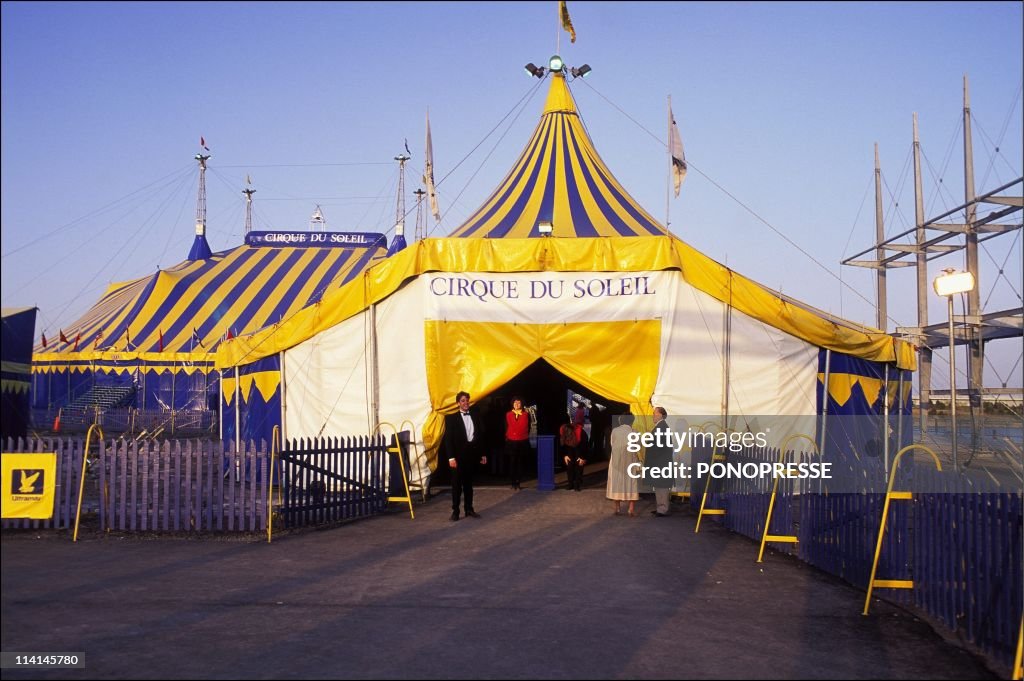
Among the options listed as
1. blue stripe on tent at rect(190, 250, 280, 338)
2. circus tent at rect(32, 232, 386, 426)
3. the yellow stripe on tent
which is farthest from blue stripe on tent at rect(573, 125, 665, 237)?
blue stripe on tent at rect(190, 250, 280, 338)

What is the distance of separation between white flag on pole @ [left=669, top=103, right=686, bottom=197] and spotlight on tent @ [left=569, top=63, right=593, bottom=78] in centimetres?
423

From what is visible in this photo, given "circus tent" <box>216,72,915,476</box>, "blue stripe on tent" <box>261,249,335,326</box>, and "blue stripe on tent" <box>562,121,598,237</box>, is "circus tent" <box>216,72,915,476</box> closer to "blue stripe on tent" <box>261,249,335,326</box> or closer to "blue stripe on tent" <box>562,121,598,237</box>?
"blue stripe on tent" <box>562,121,598,237</box>

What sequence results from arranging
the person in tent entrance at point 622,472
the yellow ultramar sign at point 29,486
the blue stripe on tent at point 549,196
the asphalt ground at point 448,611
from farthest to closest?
the blue stripe on tent at point 549,196
the person in tent entrance at point 622,472
the yellow ultramar sign at point 29,486
the asphalt ground at point 448,611

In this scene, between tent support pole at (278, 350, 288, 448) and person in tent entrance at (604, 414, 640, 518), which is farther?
tent support pole at (278, 350, 288, 448)

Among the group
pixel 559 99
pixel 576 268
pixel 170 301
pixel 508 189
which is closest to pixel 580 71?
pixel 559 99

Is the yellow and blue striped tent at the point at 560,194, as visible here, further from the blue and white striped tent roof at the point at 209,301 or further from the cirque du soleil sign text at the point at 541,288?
the blue and white striped tent roof at the point at 209,301

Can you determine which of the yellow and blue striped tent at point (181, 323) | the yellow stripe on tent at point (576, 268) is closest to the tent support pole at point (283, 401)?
the yellow stripe on tent at point (576, 268)

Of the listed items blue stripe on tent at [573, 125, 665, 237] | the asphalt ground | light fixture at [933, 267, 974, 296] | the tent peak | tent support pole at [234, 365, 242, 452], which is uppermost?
the tent peak

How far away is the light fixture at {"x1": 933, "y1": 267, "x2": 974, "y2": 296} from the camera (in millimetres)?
10898

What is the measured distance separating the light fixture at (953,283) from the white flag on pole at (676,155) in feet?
13.8

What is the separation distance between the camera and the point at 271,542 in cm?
924

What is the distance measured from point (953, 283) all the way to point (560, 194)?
6.48 m

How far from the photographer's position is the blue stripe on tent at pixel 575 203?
45.2ft

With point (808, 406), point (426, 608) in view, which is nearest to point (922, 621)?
point (426, 608)
